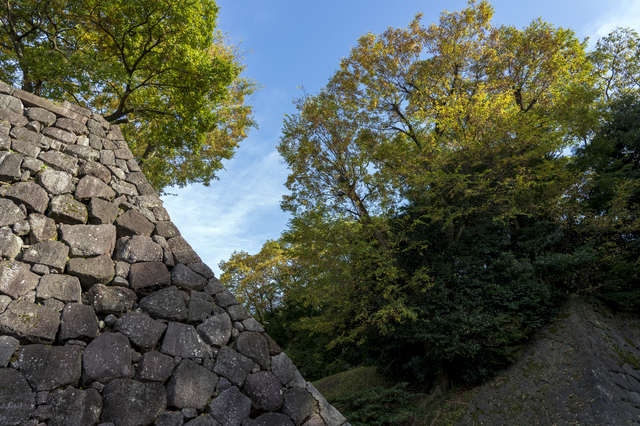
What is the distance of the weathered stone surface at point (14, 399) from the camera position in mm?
2549

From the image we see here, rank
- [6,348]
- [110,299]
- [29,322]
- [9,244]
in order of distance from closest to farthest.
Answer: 1. [6,348]
2. [29,322]
3. [9,244]
4. [110,299]

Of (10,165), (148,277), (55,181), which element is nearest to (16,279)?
(148,277)

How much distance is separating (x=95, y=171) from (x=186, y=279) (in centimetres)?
179

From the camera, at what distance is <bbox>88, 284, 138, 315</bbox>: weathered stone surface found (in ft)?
10.8

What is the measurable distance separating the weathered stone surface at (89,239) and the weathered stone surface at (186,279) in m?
0.71

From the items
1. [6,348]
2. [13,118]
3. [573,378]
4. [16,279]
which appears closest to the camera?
[6,348]

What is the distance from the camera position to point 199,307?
3.68 m

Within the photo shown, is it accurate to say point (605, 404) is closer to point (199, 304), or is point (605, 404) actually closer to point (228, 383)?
point (228, 383)

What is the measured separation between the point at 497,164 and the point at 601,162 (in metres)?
3.88

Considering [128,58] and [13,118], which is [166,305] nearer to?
[13,118]

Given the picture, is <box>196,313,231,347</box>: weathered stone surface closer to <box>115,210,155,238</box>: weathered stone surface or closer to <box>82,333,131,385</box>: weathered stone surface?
<box>82,333,131,385</box>: weathered stone surface

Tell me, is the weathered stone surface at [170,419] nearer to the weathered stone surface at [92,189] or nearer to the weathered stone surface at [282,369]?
the weathered stone surface at [282,369]

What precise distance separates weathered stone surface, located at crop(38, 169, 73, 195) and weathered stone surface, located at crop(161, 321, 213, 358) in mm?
1974

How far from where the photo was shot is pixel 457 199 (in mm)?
10297
